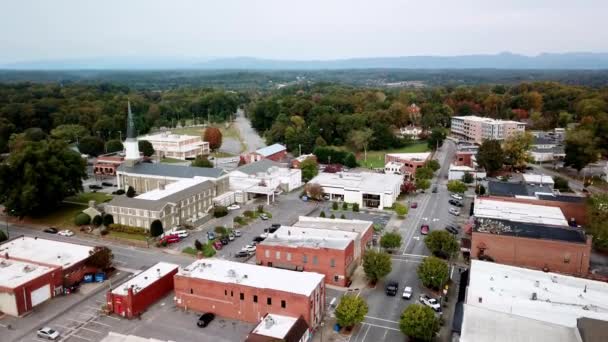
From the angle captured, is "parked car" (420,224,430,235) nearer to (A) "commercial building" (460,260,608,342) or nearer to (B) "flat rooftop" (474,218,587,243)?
(B) "flat rooftop" (474,218,587,243)

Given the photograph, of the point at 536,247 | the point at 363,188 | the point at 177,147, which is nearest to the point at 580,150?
the point at 363,188

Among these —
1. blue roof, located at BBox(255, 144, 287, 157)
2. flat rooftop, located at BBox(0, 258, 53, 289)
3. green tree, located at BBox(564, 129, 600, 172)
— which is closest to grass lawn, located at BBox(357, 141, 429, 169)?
blue roof, located at BBox(255, 144, 287, 157)

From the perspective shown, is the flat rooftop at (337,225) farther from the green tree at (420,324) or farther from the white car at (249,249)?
the green tree at (420,324)

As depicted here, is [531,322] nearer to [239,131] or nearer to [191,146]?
[191,146]

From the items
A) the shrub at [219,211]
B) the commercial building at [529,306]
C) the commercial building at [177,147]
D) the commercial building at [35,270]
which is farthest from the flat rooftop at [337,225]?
the commercial building at [177,147]

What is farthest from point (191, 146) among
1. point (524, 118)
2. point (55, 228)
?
point (524, 118)

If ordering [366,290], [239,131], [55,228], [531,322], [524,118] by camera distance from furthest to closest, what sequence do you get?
[239,131]
[524,118]
[55,228]
[366,290]
[531,322]
